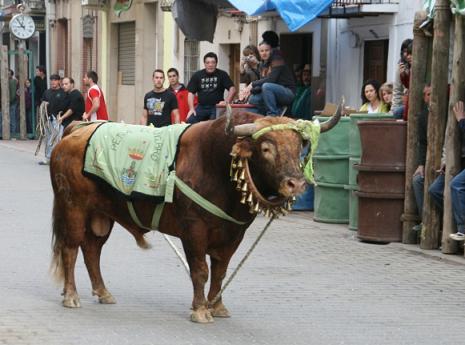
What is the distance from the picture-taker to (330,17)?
19.3 meters

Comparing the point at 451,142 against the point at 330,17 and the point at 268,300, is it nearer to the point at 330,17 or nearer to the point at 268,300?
the point at 268,300

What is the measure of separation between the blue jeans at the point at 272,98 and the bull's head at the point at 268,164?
775 cm

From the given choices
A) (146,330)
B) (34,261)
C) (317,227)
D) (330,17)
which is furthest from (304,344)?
(330,17)

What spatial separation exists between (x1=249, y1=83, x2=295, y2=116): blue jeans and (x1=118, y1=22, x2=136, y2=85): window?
16900 millimetres

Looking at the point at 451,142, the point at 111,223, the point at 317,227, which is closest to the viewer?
the point at 111,223

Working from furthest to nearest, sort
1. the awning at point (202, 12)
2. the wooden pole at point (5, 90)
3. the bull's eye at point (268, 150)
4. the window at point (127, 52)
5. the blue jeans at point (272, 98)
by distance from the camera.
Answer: the window at point (127, 52) → the wooden pole at point (5, 90) → the awning at point (202, 12) → the blue jeans at point (272, 98) → the bull's eye at point (268, 150)

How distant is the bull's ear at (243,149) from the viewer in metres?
8.00

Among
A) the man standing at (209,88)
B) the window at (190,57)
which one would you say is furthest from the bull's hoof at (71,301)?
the window at (190,57)

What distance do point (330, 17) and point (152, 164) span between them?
36.8 ft

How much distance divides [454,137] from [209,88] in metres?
6.69

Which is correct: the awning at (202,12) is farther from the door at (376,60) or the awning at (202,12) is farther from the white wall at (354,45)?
the door at (376,60)

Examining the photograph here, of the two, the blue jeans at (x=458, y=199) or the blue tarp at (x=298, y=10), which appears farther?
the blue tarp at (x=298, y=10)

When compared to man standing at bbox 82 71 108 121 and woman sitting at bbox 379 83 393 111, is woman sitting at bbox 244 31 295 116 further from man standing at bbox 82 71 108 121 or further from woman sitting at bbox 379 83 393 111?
→ man standing at bbox 82 71 108 121

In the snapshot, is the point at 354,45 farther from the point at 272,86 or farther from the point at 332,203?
the point at 332,203
